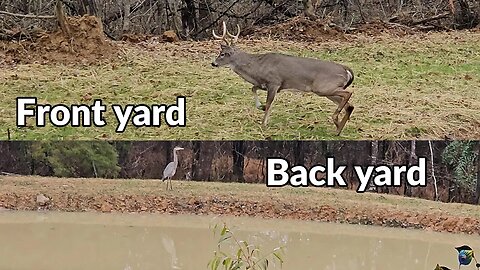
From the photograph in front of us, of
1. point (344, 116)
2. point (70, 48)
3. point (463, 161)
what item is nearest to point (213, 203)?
point (70, 48)

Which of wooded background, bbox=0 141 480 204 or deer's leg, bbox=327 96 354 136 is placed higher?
deer's leg, bbox=327 96 354 136

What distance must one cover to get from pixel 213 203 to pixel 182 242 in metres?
1.20

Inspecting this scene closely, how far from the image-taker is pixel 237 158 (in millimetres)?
7359

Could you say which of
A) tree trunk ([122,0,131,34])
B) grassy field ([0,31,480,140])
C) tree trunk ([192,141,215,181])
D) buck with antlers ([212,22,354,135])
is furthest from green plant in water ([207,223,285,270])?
tree trunk ([122,0,131,34])

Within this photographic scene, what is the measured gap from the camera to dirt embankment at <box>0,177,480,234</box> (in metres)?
8.15

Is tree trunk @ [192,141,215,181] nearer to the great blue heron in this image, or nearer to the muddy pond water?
the great blue heron

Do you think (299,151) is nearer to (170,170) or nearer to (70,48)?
(170,170)

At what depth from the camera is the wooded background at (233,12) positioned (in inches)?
462

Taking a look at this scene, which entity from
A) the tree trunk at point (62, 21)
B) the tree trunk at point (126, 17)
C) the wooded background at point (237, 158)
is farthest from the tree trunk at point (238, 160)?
the tree trunk at point (126, 17)

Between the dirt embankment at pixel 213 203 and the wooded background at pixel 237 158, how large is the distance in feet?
0.36

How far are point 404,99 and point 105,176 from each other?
3285 millimetres

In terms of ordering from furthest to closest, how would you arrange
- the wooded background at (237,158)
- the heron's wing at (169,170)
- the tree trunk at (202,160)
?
the heron's wing at (169,170), the tree trunk at (202,160), the wooded background at (237,158)

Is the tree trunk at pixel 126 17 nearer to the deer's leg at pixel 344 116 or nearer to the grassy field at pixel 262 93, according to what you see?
the grassy field at pixel 262 93

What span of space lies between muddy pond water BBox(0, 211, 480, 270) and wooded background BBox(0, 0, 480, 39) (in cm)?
403
